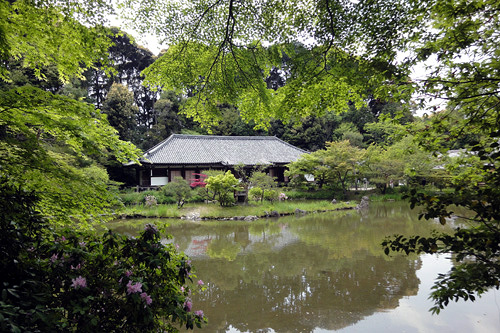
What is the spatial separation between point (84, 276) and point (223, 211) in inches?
420

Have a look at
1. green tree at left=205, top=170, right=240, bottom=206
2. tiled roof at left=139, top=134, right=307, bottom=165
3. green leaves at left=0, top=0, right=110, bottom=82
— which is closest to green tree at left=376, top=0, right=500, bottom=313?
green leaves at left=0, top=0, right=110, bottom=82

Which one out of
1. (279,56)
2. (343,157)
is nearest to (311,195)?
(343,157)

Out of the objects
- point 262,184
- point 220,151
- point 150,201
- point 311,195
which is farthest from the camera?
point 220,151

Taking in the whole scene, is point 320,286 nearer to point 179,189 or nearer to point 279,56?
point 279,56

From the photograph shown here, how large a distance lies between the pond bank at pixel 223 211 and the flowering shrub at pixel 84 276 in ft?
31.9

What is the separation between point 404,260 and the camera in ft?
18.7

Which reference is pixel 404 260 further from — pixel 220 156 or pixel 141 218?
pixel 220 156

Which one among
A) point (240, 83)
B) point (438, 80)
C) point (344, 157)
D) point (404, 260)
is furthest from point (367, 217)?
point (438, 80)

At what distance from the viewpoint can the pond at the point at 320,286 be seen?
350 cm

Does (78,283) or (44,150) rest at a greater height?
(44,150)

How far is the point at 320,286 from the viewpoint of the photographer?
4566 millimetres

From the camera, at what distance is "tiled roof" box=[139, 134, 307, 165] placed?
17.6m

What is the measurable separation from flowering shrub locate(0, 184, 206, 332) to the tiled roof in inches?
601

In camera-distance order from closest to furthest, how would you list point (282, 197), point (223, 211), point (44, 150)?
point (44, 150), point (223, 211), point (282, 197)
